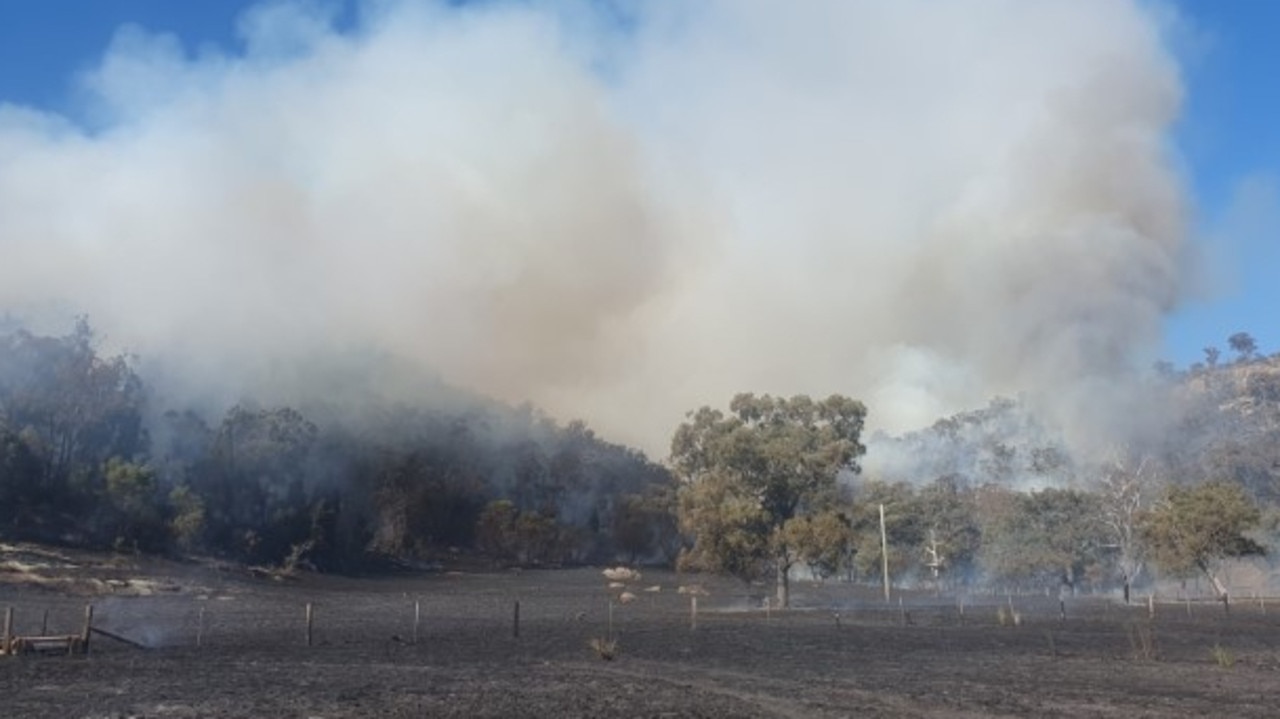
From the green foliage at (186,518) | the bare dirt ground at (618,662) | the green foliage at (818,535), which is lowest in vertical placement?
the bare dirt ground at (618,662)

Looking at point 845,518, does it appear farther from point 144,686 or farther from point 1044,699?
point 144,686

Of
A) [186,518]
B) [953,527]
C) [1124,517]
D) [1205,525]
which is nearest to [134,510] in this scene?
[186,518]

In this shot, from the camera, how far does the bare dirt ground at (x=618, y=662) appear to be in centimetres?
2297

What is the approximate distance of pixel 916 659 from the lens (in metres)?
36.8

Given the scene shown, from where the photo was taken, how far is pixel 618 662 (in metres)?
34.9

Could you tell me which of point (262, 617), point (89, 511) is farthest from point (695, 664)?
point (89, 511)

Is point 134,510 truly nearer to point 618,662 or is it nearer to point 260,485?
point 260,485

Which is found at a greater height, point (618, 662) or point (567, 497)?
point (567, 497)

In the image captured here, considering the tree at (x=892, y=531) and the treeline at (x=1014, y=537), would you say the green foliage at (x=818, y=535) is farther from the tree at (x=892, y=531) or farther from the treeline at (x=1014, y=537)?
the tree at (x=892, y=531)

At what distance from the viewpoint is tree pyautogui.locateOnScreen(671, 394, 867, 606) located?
7562 centimetres

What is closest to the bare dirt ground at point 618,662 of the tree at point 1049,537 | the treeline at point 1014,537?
the treeline at point 1014,537

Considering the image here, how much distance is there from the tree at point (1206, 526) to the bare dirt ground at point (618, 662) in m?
9.25

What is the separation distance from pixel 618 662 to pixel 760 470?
45.7 metres

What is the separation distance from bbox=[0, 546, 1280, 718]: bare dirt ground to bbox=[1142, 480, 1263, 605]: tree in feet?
30.3
